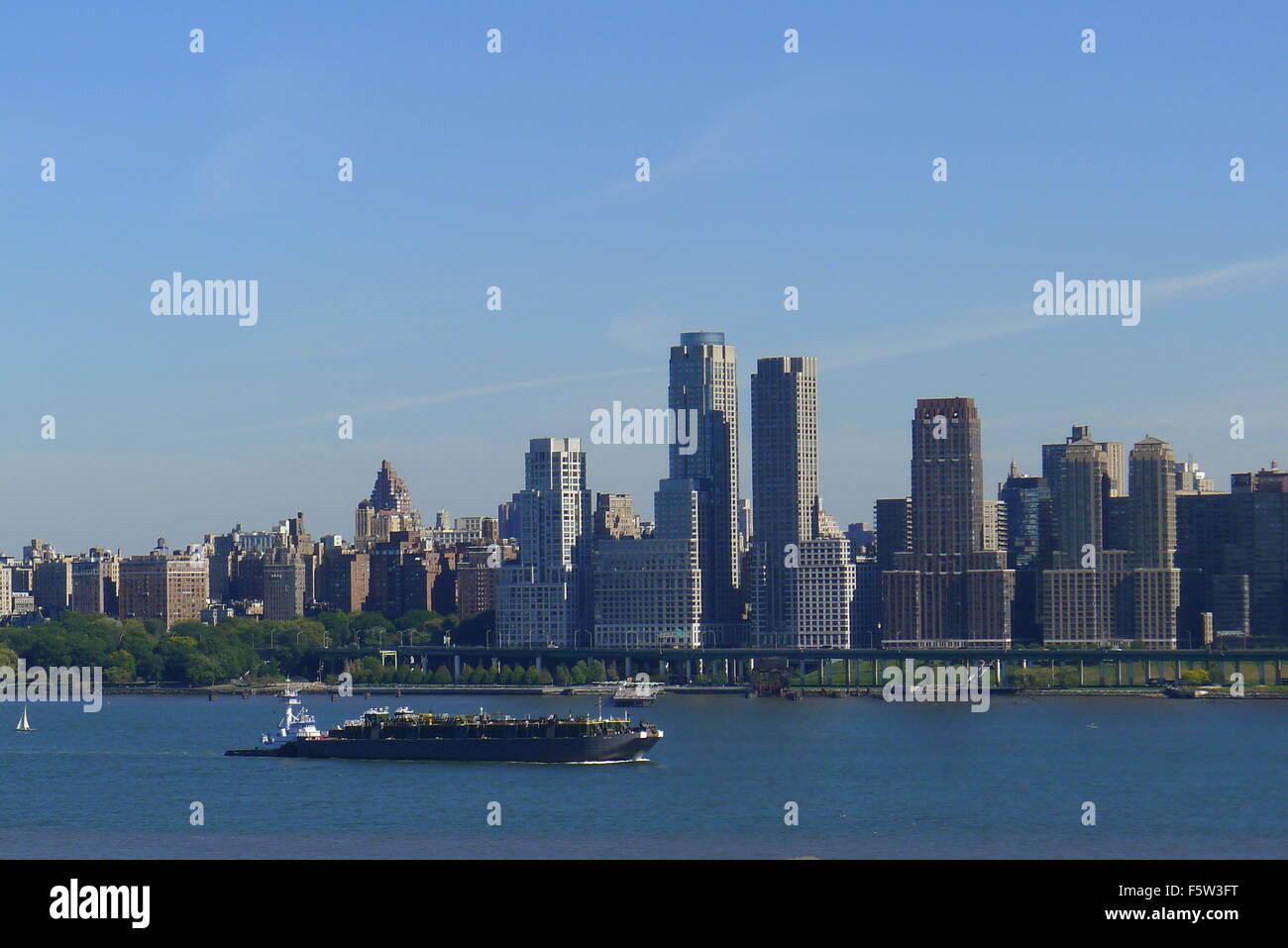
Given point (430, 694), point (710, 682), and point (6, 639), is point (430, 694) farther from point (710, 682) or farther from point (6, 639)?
point (6, 639)

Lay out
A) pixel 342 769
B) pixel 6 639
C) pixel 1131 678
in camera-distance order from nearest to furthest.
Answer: pixel 342 769 < pixel 1131 678 < pixel 6 639

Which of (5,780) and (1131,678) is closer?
(5,780)

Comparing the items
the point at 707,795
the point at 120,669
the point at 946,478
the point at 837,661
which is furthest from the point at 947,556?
the point at 707,795

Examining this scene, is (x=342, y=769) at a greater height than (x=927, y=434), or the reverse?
(x=927, y=434)

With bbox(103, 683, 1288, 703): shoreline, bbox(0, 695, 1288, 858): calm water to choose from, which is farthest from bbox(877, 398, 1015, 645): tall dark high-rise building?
bbox(0, 695, 1288, 858): calm water
